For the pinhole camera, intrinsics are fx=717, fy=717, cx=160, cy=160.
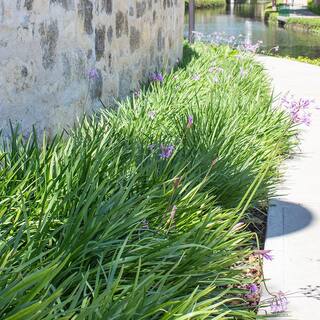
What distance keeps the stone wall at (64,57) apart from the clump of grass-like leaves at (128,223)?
1.19ft

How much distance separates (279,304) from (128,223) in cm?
75

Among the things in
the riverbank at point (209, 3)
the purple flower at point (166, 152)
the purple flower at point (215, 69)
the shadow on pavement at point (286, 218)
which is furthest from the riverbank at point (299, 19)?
the purple flower at point (166, 152)

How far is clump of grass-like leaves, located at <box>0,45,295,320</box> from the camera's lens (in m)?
2.38

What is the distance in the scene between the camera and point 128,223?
2.97 meters

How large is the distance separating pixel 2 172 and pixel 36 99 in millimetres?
1334

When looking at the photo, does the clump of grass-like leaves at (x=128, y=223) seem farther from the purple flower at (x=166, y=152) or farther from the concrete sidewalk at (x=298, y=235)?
the concrete sidewalk at (x=298, y=235)

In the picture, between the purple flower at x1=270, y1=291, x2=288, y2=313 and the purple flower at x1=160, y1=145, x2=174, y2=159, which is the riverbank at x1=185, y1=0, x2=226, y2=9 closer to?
the purple flower at x1=160, y1=145, x2=174, y2=159

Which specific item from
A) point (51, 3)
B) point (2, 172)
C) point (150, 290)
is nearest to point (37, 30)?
point (51, 3)

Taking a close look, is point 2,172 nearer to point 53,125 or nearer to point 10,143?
point 10,143

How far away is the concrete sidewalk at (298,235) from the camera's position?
132 inches

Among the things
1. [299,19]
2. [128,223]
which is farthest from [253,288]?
[299,19]

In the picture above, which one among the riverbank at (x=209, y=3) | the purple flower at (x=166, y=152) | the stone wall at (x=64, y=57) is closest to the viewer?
the purple flower at (x=166, y=152)

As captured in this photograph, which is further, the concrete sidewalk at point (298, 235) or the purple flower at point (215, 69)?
the purple flower at point (215, 69)

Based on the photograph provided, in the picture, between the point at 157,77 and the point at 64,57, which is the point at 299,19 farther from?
the point at 64,57
